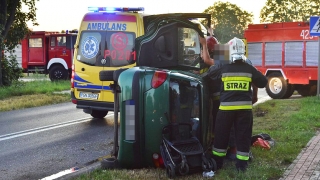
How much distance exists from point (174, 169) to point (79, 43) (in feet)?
22.6

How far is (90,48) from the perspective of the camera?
13.1m

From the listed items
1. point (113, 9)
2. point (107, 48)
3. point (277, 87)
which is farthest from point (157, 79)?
point (277, 87)

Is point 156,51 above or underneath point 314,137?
above

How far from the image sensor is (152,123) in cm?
717

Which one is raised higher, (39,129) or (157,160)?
(157,160)

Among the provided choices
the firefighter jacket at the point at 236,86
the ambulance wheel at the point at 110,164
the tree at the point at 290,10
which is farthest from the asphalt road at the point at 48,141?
the tree at the point at 290,10

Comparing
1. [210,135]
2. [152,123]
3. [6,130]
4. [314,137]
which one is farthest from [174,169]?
[6,130]

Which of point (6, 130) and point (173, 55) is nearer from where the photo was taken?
point (173, 55)

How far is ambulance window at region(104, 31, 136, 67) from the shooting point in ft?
41.7

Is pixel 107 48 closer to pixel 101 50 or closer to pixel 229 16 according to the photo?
pixel 101 50

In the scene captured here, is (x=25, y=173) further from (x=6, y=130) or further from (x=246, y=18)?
(x=246, y=18)

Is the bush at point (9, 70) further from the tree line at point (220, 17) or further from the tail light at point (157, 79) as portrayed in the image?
the tail light at point (157, 79)

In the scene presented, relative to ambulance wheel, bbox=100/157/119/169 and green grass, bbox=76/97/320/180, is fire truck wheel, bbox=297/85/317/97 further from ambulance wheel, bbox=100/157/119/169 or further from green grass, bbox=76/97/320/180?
Answer: ambulance wheel, bbox=100/157/119/169

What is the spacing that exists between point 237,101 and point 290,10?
2495 inches
